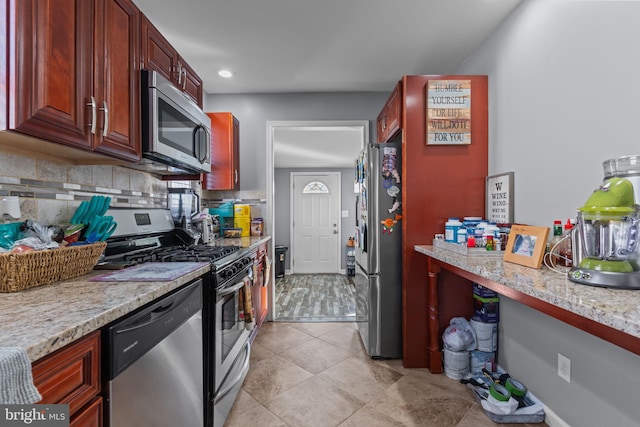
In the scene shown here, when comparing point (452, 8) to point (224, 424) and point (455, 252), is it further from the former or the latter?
point (224, 424)

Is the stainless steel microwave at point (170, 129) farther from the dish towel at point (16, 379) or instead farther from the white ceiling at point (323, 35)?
the dish towel at point (16, 379)

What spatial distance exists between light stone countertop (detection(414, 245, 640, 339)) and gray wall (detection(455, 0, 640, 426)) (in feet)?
1.65

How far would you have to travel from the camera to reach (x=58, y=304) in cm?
82

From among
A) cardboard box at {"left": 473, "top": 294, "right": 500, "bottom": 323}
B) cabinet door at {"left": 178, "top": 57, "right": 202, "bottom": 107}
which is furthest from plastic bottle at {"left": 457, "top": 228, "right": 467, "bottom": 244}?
cabinet door at {"left": 178, "top": 57, "right": 202, "bottom": 107}

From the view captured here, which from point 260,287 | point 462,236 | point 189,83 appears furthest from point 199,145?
point 462,236

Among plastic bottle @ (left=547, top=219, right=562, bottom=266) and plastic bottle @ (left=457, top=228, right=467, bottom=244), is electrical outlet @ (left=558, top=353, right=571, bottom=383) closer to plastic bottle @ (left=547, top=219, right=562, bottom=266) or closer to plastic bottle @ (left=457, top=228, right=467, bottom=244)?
plastic bottle @ (left=547, top=219, right=562, bottom=266)

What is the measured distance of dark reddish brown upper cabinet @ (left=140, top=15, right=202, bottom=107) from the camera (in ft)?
5.14

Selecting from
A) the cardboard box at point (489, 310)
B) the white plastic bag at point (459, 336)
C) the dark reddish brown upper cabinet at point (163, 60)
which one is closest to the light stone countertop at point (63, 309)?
the dark reddish brown upper cabinet at point (163, 60)

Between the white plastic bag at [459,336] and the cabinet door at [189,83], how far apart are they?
246 centimetres

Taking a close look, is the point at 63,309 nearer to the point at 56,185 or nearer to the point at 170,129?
the point at 56,185

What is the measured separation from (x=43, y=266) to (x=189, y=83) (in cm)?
155

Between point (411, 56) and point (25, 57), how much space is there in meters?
2.42

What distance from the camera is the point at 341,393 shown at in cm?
189

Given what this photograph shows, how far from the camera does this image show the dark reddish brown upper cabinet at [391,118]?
2.22 m
